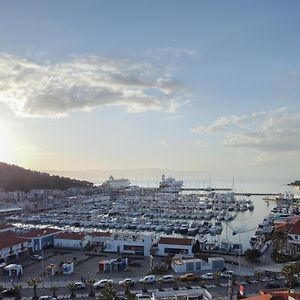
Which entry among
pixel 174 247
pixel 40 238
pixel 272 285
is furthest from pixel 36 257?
pixel 272 285

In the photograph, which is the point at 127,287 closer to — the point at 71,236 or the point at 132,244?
the point at 132,244

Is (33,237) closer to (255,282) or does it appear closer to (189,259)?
(189,259)

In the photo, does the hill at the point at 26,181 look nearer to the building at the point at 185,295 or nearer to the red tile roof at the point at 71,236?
the red tile roof at the point at 71,236

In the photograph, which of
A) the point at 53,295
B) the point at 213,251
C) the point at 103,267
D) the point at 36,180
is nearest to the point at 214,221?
the point at 213,251

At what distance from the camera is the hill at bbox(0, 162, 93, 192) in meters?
77.5

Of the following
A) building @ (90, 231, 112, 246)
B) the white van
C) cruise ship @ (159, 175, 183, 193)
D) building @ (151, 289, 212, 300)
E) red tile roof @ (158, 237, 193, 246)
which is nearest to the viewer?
building @ (151, 289, 212, 300)

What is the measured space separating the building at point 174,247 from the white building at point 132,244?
2.49ft

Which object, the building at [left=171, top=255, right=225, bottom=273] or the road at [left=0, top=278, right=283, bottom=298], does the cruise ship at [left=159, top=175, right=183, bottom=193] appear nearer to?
the building at [left=171, top=255, right=225, bottom=273]

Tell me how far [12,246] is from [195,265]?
10592 millimetres

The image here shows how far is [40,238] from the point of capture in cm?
2667

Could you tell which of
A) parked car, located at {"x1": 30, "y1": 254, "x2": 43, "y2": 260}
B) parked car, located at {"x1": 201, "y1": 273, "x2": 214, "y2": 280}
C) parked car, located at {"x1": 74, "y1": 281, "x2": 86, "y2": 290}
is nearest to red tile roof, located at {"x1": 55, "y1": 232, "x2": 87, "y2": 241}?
parked car, located at {"x1": 30, "y1": 254, "x2": 43, "y2": 260}

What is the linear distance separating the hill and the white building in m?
53.3

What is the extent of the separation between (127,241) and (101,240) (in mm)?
2657

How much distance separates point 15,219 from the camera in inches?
1829
